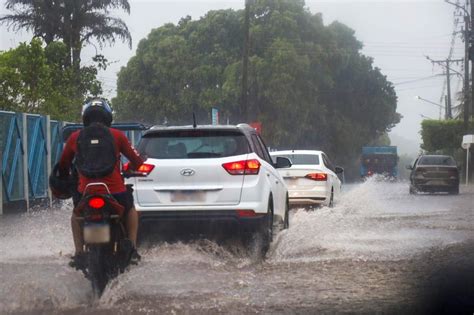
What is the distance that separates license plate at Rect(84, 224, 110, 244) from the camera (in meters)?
7.26

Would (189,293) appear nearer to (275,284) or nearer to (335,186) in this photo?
(275,284)

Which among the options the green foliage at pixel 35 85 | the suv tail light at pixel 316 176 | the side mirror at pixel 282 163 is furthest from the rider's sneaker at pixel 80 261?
the green foliage at pixel 35 85

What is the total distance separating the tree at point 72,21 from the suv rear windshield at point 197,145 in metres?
25.3

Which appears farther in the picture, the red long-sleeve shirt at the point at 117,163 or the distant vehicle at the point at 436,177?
the distant vehicle at the point at 436,177

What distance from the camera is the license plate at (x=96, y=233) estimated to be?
23.8 ft

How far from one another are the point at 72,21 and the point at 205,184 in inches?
1071

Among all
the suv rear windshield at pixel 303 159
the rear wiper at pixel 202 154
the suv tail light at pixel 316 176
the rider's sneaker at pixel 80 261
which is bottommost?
the suv tail light at pixel 316 176

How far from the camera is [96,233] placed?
286 inches

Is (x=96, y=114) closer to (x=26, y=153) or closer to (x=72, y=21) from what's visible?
(x=26, y=153)

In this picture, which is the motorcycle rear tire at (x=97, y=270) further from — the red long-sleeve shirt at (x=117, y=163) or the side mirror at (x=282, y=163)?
the side mirror at (x=282, y=163)

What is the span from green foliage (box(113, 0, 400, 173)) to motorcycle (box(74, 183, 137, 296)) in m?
42.8

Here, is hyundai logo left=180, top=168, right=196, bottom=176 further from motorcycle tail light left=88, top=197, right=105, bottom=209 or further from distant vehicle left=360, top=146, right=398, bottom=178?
distant vehicle left=360, top=146, right=398, bottom=178

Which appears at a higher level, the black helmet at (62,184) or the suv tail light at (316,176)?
the black helmet at (62,184)

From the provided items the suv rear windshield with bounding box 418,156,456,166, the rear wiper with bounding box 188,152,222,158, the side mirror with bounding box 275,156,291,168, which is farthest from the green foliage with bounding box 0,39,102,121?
the rear wiper with bounding box 188,152,222,158
